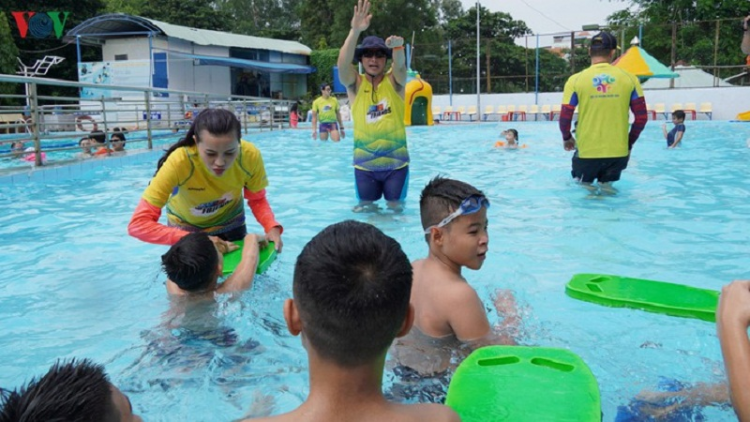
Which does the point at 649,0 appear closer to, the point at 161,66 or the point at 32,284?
the point at 161,66

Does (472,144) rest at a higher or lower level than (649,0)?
lower

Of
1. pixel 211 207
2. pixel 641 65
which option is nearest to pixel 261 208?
pixel 211 207

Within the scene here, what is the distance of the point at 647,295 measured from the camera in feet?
10.2

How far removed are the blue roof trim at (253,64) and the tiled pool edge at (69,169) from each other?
731 inches

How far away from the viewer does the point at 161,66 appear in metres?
28.2

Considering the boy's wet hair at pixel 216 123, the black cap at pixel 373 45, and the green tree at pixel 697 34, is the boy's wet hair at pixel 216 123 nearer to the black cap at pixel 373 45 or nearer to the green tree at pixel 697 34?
the black cap at pixel 373 45

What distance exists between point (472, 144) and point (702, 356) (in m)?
12.8

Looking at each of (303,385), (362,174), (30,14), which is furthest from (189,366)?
(30,14)

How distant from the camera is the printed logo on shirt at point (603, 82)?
6918 mm

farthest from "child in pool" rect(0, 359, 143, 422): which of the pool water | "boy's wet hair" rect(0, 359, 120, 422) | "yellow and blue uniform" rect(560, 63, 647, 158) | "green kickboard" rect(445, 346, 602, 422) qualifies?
the pool water

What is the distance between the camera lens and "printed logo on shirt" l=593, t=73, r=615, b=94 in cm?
692

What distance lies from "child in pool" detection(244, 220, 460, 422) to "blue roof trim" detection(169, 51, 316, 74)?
96.2 ft

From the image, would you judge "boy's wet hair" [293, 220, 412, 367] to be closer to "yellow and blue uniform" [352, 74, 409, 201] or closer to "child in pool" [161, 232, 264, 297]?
"child in pool" [161, 232, 264, 297]

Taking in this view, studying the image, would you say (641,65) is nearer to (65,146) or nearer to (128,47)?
(65,146)
